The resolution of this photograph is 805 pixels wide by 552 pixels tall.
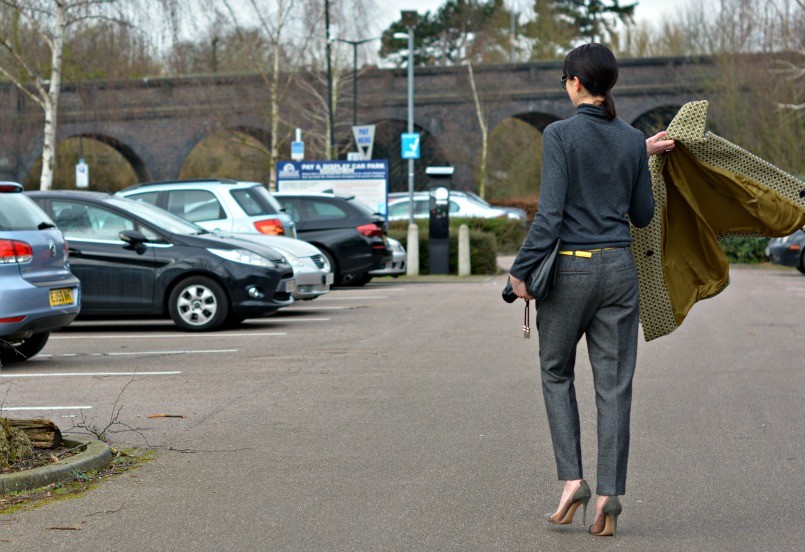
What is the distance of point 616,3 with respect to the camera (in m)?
76.4

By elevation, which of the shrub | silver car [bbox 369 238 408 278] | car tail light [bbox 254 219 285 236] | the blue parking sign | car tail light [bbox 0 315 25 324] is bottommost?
the shrub

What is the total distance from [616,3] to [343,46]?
29.0 meters

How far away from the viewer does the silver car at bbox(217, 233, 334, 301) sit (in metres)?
15.8

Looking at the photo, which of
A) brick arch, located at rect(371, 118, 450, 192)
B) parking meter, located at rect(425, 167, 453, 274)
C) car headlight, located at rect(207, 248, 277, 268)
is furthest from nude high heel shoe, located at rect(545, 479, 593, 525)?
brick arch, located at rect(371, 118, 450, 192)

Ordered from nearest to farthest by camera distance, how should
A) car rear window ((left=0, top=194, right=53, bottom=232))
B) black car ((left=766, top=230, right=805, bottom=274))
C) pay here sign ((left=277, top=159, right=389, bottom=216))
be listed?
car rear window ((left=0, top=194, right=53, bottom=232))
black car ((left=766, top=230, right=805, bottom=274))
pay here sign ((left=277, top=159, right=389, bottom=216))

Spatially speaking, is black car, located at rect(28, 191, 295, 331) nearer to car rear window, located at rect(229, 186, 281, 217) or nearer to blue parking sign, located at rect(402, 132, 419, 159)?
car rear window, located at rect(229, 186, 281, 217)

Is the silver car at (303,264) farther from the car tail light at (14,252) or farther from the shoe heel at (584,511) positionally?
the shoe heel at (584,511)

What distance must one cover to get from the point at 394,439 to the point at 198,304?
7.14 m

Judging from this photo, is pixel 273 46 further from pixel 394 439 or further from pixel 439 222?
pixel 394 439

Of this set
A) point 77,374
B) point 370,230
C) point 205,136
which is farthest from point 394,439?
point 205,136

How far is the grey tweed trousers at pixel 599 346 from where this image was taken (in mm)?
5109

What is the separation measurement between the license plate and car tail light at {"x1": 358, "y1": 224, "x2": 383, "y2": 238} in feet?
33.4

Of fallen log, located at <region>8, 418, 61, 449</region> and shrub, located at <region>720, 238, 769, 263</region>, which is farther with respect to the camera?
shrub, located at <region>720, 238, 769, 263</region>

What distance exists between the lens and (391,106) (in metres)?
56.2
